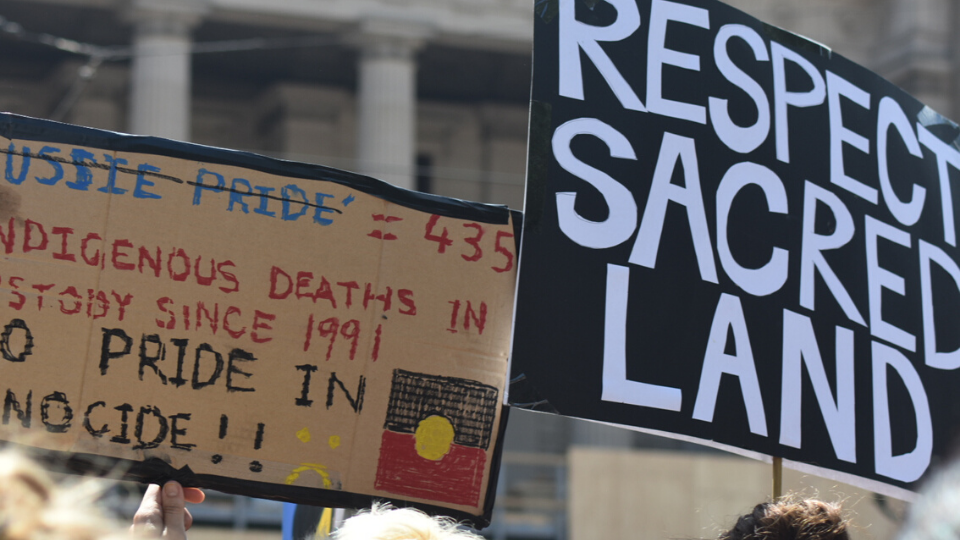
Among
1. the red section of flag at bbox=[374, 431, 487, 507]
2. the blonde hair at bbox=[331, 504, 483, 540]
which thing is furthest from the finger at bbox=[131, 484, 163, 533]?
the red section of flag at bbox=[374, 431, 487, 507]

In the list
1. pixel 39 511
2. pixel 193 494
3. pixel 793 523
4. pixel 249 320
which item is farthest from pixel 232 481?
pixel 39 511

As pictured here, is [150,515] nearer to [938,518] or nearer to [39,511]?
[39,511]

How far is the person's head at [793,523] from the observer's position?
2.60 m

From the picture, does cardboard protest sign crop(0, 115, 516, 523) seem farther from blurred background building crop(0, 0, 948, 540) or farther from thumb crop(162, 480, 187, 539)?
blurred background building crop(0, 0, 948, 540)

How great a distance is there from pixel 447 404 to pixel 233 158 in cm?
86

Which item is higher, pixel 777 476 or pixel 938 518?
pixel 777 476

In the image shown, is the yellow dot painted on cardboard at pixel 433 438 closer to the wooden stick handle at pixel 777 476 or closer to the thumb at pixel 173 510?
the thumb at pixel 173 510

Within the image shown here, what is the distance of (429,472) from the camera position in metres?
3.19

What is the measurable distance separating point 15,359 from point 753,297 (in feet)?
6.73

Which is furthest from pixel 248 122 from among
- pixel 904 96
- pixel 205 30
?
pixel 904 96

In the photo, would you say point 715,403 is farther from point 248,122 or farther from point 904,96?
point 248,122

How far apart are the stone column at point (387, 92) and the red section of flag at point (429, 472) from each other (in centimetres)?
1731

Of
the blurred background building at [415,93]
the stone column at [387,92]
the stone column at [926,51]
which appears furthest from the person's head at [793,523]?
the stone column at [926,51]

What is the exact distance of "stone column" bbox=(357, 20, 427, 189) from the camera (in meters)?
20.5
